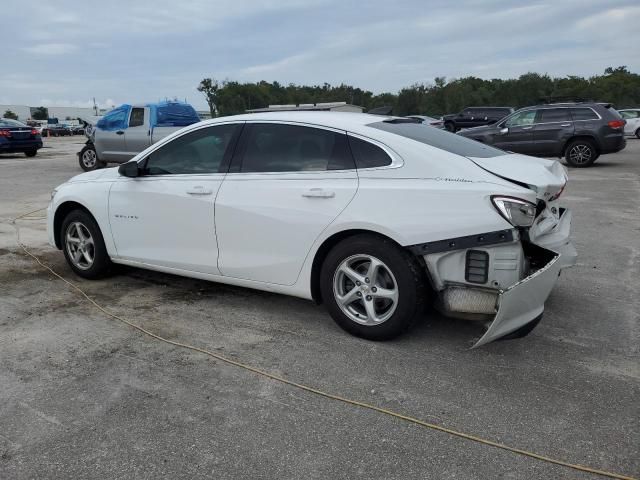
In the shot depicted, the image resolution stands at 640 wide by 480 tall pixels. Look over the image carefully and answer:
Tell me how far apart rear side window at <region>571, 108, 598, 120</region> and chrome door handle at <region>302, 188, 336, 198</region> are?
1331cm

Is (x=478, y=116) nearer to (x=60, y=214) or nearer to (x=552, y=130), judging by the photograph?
(x=552, y=130)

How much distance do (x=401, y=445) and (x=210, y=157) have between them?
8.99ft

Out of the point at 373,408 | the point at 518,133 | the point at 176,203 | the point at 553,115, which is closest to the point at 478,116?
the point at 518,133

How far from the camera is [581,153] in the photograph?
15.0 m

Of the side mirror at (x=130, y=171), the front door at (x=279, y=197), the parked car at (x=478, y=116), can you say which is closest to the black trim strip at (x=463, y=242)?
the front door at (x=279, y=197)

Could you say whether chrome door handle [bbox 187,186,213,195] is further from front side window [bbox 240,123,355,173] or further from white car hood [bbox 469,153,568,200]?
white car hood [bbox 469,153,568,200]

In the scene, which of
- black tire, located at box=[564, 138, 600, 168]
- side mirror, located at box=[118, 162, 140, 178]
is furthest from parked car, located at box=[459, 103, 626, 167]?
side mirror, located at box=[118, 162, 140, 178]

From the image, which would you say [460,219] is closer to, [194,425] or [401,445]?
[401,445]

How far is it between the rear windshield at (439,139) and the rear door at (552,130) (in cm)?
1207

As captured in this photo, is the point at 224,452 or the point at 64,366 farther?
the point at 64,366

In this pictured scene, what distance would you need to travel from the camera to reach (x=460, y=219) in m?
3.31

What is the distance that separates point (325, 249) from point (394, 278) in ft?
1.90

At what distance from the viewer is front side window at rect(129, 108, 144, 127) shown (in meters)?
14.0

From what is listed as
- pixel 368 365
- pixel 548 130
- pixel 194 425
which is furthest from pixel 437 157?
pixel 548 130
